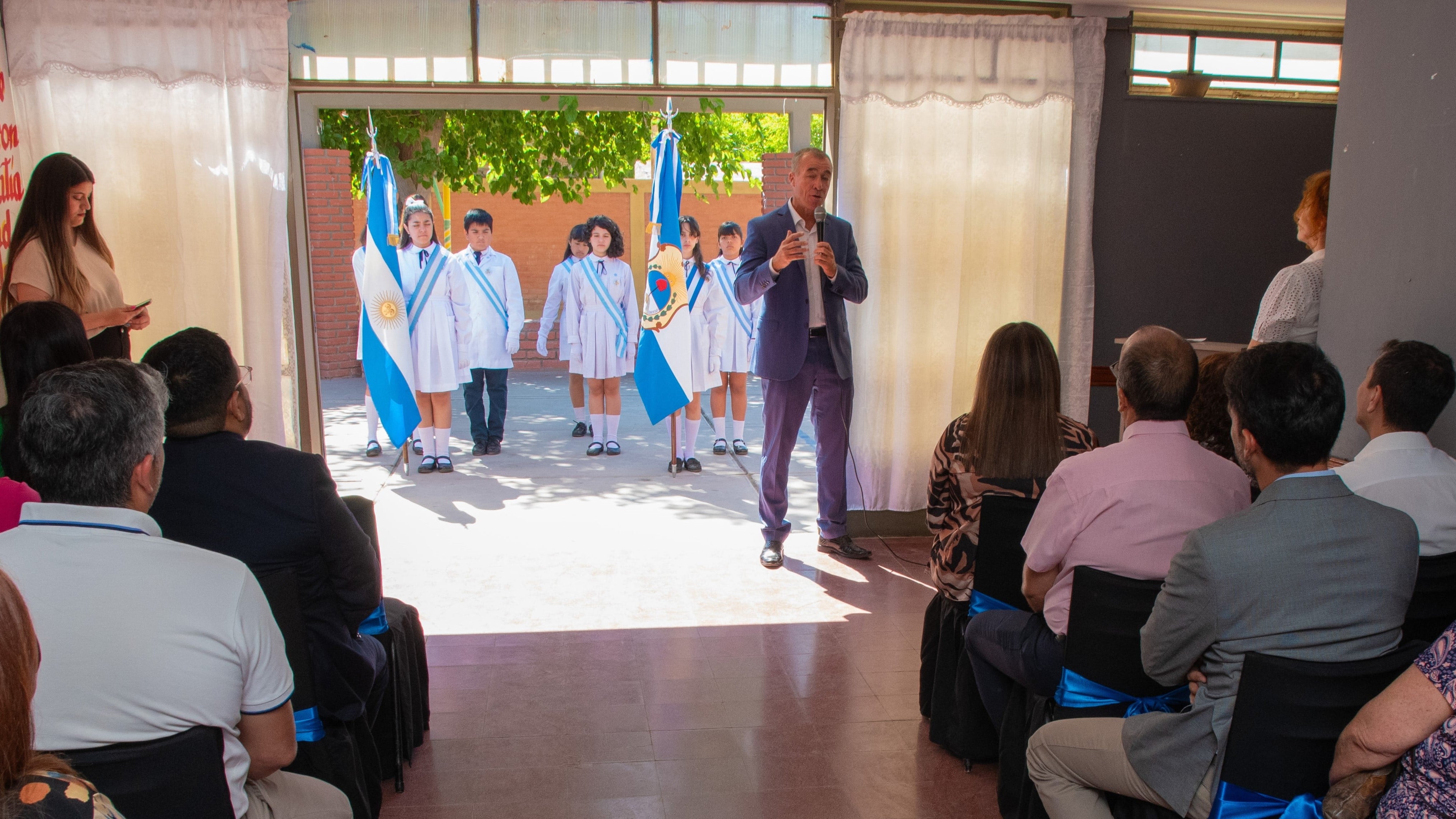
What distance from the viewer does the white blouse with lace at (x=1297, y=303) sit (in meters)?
3.39

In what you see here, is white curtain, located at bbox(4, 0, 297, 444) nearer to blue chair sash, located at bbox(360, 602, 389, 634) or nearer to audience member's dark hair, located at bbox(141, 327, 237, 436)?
blue chair sash, located at bbox(360, 602, 389, 634)

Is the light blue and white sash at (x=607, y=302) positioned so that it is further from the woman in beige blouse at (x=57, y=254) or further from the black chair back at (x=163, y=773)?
the black chair back at (x=163, y=773)

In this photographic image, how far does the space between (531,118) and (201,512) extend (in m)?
8.70

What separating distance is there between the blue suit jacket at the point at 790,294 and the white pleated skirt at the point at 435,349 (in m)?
3.01

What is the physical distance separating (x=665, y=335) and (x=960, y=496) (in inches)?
148

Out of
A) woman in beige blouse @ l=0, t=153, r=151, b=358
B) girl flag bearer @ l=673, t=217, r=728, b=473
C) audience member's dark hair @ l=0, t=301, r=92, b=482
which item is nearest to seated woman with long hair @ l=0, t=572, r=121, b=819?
audience member's dark hair @ l=0, t=301, r=92, b=482

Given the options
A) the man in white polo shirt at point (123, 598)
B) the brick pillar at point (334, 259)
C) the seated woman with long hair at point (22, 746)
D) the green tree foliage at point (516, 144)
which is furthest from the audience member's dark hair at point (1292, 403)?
the brick pillar at point (334, 259)

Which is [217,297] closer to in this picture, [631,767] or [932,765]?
[631,767]

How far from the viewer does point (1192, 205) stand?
528cm

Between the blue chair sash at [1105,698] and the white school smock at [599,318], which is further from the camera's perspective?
the white school smock at [599,318]

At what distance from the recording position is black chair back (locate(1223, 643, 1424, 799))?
5.29 feet

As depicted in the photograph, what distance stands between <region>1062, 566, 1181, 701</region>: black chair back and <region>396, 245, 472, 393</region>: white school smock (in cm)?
546

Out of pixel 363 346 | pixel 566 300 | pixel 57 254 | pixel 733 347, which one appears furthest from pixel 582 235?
pixel 57 254

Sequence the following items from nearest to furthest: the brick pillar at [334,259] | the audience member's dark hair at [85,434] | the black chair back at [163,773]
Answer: the black chair back at [163,773] < the audience member's dark hair at [85,434] < the brick pillar at [334,259]
